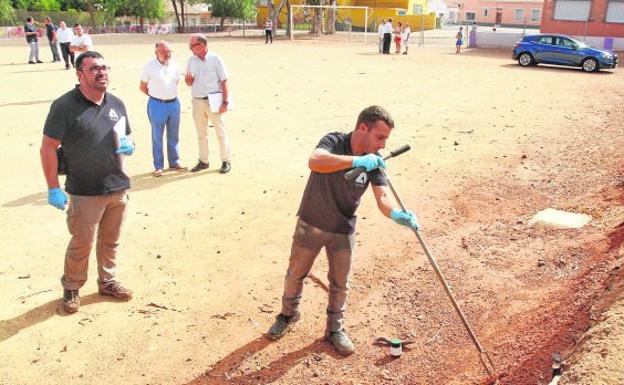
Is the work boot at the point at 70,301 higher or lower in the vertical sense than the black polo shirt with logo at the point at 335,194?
lower

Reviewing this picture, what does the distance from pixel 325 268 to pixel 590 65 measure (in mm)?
20951

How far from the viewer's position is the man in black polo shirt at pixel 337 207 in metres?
3.63

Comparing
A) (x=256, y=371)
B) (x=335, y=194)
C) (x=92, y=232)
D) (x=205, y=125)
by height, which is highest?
(x=335, y=194)

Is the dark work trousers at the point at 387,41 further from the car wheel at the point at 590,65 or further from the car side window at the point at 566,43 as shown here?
the car wheel at the point at 590,65

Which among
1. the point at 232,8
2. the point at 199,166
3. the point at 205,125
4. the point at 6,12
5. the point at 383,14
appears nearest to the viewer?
the point at 205,125

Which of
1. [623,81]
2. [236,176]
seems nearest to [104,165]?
[236,176]

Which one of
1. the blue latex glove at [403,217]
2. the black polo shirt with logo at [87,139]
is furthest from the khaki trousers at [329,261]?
the black polo shirt with logo at [87,139]

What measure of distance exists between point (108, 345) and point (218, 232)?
2.30 m

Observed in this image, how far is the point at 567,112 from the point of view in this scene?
43.4ft

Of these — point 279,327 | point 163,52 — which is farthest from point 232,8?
point 279,327

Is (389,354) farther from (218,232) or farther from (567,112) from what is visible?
(567,112)

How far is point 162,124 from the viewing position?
7992 mm

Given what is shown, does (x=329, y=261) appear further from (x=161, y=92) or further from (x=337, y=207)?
(x=161, y=92)

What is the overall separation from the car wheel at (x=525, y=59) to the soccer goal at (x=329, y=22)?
1517 centimetres
